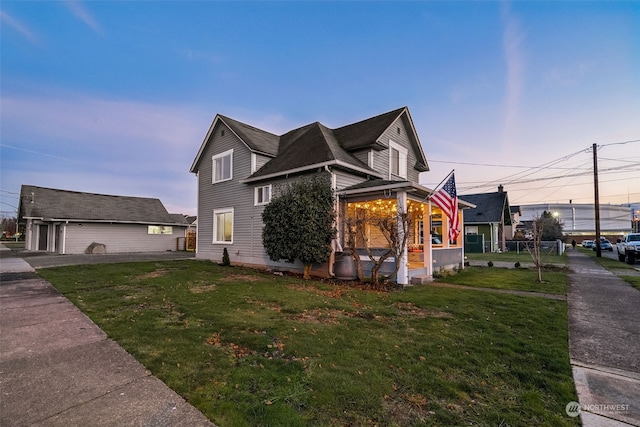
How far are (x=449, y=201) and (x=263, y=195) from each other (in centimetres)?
830

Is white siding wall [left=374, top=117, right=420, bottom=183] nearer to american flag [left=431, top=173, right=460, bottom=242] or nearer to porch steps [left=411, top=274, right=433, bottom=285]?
american flag [left=431, top=173, right=460, bottom=242]

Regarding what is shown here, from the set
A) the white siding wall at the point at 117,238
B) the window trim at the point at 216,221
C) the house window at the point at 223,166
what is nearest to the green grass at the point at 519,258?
the window trim at the point at 216,221

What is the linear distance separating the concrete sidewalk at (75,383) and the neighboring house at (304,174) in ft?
26.8

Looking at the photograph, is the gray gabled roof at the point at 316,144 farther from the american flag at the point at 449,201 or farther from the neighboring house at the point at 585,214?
the neighboring house at the point at 585,214

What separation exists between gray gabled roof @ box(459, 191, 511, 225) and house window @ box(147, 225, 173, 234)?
31.0 metres

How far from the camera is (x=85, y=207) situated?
24.4 metres

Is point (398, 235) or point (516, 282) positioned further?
point (516, 282)

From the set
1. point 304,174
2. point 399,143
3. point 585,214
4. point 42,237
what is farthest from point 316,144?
point 585,214

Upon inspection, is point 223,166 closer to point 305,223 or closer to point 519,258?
point 305,223

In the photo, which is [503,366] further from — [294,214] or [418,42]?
[418,42]

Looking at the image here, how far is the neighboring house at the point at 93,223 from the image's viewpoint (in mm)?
22406

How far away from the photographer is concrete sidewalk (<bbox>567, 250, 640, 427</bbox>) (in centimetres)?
288

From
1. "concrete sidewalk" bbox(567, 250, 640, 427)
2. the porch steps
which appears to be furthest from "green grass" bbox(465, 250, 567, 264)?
"concrete sidewalk" bbox(567, 250, 640, 427)

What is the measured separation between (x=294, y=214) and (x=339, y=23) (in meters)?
10.5
